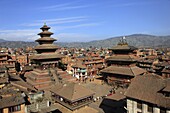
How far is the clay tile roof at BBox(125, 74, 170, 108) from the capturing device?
18.5m

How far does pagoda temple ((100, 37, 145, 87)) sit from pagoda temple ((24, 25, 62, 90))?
13.9 m

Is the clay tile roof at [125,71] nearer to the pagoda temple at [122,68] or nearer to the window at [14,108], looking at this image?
the pagoda temple at [122,68]

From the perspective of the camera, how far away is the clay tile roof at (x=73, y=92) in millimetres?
22020

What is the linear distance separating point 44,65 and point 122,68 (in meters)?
18.9

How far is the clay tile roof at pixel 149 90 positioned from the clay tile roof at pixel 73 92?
593 cm

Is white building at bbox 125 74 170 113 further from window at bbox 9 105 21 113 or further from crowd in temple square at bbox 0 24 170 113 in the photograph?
window at bbox 9 105 21 113

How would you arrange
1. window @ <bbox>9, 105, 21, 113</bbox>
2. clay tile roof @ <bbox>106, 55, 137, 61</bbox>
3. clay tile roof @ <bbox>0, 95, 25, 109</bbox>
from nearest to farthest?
clay tile roof @ <bbox>0, 95, 25, 109</bbox> < window @ <bbox>9, 105, 21, 113</bbox> < clay tile roof @ <bbox>106, 55, 137, 61</bbox>

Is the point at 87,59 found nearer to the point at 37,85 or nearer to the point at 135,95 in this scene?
the point at 37,85

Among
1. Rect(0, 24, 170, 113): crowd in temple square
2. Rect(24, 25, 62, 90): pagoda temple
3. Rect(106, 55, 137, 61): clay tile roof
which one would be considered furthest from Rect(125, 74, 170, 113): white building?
Rect(24, 25, 62, 90): pagoda temple

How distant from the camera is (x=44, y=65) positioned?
3912 cm

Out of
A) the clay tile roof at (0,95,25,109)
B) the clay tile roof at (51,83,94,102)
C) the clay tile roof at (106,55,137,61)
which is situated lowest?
the clay tile roof at (0,95,25,109)

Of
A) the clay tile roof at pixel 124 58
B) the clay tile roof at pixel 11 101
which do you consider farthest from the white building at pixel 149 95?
the clay tile roof at pixel 124 58

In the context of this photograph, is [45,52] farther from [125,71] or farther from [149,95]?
[149,95]

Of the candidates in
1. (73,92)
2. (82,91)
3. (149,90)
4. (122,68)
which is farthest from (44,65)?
(149,90)
